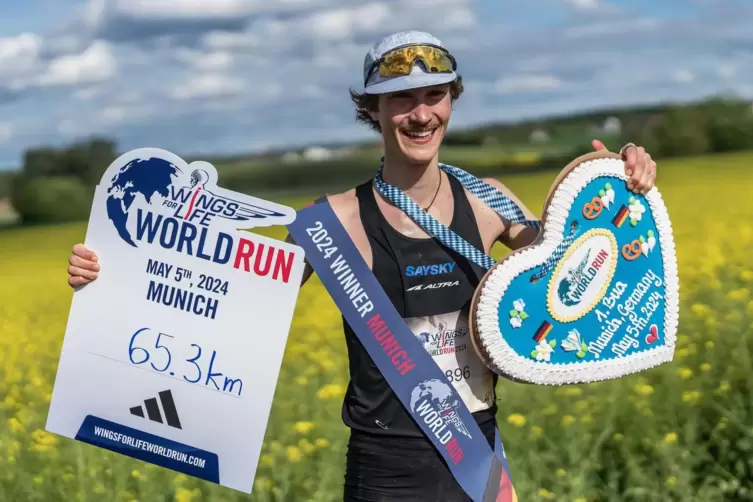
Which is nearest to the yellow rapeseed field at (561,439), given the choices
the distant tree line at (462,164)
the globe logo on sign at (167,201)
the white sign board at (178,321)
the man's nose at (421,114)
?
the white sign board at (178,321)

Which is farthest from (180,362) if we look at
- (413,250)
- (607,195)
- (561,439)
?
(561,439)

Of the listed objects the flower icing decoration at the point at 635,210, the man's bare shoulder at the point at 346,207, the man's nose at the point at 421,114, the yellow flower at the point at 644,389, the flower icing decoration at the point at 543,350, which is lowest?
the yellow flower at the point at 644,389

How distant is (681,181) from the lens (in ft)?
49.2

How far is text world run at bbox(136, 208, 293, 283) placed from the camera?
99.7 inches

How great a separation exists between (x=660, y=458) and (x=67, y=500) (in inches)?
89.2

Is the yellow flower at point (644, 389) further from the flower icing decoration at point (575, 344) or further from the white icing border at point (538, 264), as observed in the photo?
the flower icing decoration at point (575, 344)

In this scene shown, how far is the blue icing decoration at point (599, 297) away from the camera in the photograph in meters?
2.47

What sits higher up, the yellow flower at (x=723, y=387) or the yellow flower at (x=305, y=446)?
the yellow flower at (x=723, y=387)

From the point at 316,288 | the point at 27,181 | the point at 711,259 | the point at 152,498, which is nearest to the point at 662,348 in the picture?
the point at 152,498

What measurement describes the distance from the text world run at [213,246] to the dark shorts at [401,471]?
48 centimetres

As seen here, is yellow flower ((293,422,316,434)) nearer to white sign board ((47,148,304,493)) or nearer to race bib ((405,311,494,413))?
white sign board ((47,148,304,493))

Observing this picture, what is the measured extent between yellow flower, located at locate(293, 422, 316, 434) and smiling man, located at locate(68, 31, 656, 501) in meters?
1.20

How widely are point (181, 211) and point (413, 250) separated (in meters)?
0.60

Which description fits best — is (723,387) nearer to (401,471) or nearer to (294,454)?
(294,454)
